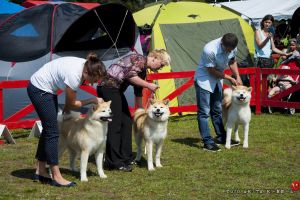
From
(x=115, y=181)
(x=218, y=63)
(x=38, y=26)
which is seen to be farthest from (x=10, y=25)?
(x=115, y=181)

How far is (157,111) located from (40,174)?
1528 mm

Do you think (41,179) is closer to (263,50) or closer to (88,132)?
(88,132)

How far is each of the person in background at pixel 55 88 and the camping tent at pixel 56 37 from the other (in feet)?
12.5

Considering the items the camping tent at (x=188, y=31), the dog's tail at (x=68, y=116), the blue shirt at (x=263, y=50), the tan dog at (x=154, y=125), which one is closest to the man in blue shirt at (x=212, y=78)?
the tan dog at (x=154, y=125)

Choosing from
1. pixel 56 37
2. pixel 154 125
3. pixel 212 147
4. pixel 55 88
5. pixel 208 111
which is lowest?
pixel 212 147

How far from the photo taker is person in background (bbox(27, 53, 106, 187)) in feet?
17.0

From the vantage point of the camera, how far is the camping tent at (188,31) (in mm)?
11125

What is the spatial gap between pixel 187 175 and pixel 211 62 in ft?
6.06

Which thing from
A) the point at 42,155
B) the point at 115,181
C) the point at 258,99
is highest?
the point at 42,155

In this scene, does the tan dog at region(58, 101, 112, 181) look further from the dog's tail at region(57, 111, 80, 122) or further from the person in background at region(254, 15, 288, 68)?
the person in background at region(254, 15, 288, 68)

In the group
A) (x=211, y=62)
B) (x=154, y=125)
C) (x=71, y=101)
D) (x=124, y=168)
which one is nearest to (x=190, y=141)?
(x=211, y=62)

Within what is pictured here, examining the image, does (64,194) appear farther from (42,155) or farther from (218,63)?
(218,63)

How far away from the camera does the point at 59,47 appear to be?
376 inches

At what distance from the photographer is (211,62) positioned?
7.30 meters
